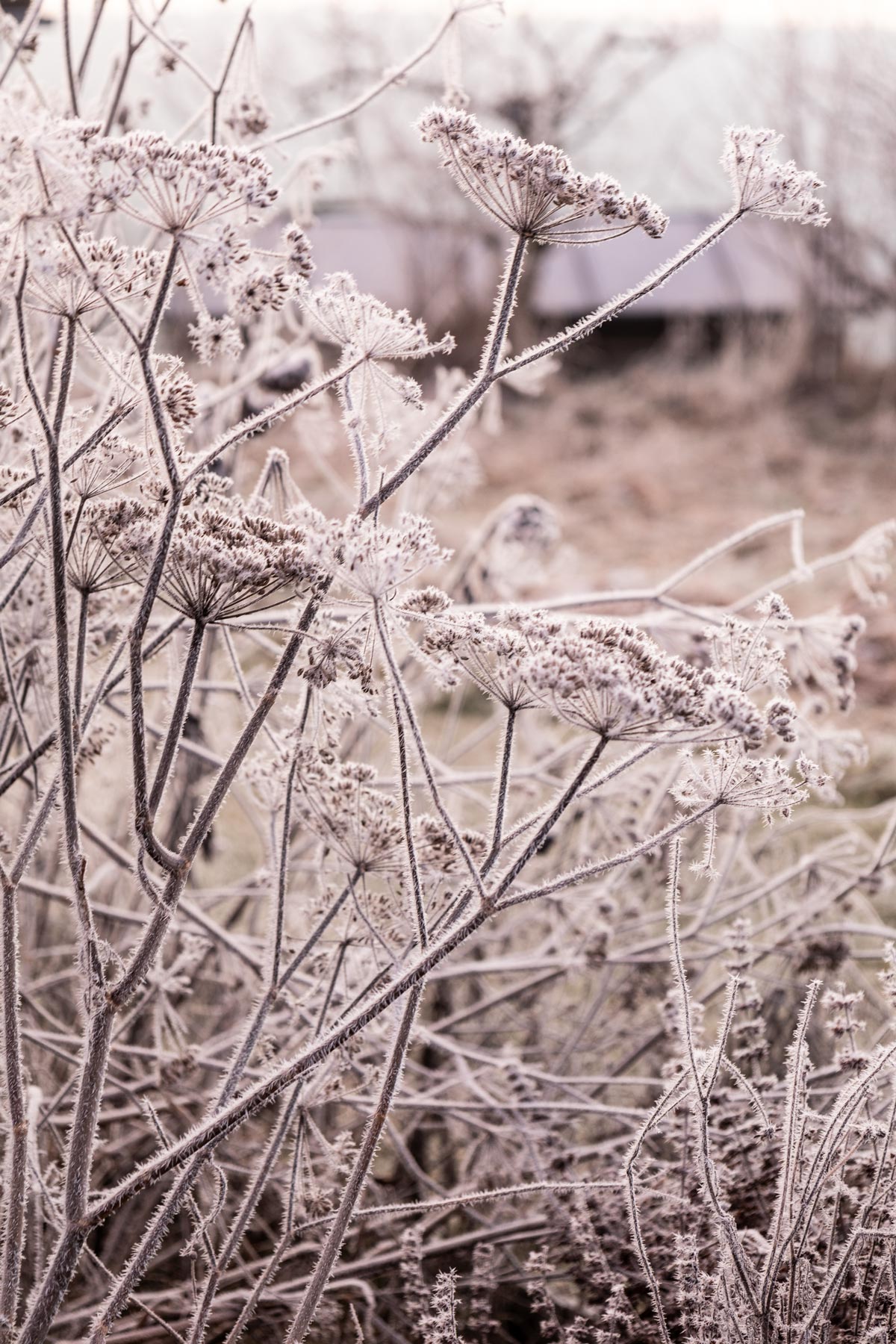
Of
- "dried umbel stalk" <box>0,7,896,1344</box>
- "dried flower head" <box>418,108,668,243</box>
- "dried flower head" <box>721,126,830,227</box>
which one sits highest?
"dried flower head" <box>721,126,830,227</box>

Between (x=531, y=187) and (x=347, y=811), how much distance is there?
0.61m

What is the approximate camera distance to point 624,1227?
169 cm

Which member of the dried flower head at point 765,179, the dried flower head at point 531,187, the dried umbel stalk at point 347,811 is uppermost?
the dried flower head at point 765,179

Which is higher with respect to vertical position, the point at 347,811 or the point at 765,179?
the point at 765,179

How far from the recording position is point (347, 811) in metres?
1.30

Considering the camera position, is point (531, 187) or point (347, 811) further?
point (347, 811)

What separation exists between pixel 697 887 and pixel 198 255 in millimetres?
2382

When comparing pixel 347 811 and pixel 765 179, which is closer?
pixel 765 179

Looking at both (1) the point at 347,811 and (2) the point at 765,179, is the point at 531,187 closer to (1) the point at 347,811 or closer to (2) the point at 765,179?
(2) the point at 765,179

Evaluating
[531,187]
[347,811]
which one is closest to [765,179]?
[531,187]

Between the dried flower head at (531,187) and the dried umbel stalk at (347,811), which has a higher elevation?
the dried flower head at (531,187)

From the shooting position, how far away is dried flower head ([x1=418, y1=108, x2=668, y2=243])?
104cm

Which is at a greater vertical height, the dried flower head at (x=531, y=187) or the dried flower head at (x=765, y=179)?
the dried flower head at (x=765, y=179)

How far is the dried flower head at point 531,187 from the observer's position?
40.8 inches
